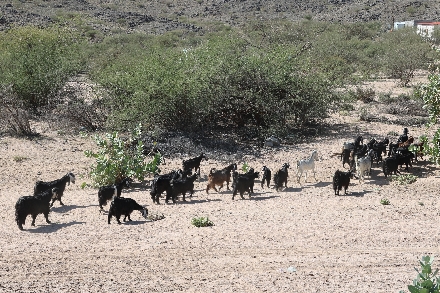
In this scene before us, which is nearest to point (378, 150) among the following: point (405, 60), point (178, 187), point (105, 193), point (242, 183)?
point (242, 183)

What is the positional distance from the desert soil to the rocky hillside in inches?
1797

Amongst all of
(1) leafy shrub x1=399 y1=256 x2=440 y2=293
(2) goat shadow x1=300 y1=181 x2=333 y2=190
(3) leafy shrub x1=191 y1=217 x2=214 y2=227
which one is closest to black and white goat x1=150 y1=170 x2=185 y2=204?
(3) leafy shrub x1=191 y1=217 x2=214 y2=227

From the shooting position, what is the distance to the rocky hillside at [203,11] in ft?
193

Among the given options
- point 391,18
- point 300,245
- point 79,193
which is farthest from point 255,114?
point 391,18

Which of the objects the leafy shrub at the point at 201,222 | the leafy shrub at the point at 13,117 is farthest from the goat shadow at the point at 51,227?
the leafy shrub at the point at 13,117

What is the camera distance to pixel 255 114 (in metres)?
19.6

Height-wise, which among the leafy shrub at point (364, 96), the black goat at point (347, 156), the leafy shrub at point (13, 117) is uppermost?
the leafy shrub at point (364, 96)

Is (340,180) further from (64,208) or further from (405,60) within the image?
(405,60)

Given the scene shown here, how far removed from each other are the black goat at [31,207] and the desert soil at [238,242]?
223mm

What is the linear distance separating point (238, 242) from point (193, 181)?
3347 millimetres

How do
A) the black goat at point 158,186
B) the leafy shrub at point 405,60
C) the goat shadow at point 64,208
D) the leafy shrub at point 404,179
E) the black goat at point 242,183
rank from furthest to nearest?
the leafy shrub at point 405,60 → the leafy shrub at point 404,179 → the black goat at point 242,183 → the black goat at point 158,186 → the goat shadow at point 64,208

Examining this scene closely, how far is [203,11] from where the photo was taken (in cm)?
6981

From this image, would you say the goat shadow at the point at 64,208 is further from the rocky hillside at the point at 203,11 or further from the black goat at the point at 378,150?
the rocky hillside at the point at 203,11

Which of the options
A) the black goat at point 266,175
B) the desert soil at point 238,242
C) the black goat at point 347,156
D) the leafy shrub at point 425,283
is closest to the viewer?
the leafy shrub at point 425,283
